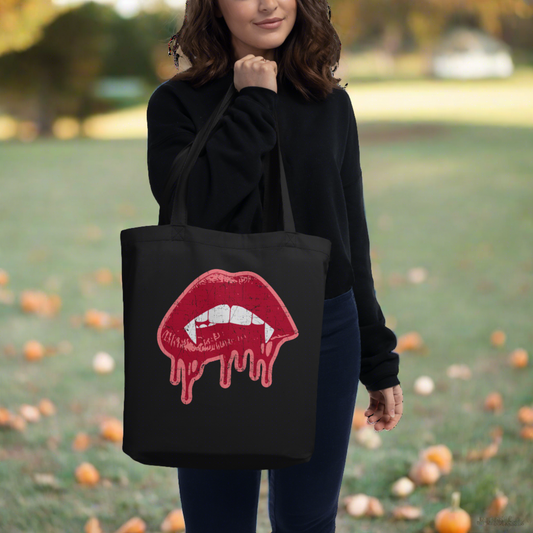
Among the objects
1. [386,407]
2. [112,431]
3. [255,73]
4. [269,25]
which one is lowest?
[112,431]

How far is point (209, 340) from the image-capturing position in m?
1.37

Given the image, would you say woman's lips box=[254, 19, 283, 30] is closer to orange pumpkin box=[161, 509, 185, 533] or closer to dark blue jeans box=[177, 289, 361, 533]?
dark blue jeans box=[177, 289, 361, 533]

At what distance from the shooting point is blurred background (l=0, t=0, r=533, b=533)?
2.90 metres

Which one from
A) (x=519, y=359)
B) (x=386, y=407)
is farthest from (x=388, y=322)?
(x=386, y=407)

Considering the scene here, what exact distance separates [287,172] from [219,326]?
0.45m

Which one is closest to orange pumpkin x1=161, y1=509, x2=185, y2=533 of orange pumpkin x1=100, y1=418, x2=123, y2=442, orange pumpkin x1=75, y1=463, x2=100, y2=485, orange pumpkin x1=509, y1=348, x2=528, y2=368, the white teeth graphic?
orange pumpkin x1=75, y1=463, x2=100, y2=485

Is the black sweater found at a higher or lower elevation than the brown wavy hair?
lower

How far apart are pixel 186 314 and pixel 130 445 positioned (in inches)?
11.9

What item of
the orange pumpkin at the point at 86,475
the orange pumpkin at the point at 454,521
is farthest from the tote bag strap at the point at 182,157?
the orange pumpkin at the point at 86,475

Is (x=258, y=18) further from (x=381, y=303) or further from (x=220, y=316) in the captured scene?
(x=381, y=303)

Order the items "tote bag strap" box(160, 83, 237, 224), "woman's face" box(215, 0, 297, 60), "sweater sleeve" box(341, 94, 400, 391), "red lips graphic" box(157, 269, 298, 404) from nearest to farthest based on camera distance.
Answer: "red lips graphic" box(157, 269, 298, 404)
"tote bag strap" box(160, 83, 237, 224)
"woman's face" box(215, 0, 297, 60)
"sweater sleeve" box(341, 94, 400, 391)

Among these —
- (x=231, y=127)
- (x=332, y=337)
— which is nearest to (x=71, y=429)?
(x=332, y=337)

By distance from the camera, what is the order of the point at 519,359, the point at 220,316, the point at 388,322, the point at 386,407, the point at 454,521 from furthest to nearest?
the point at 388,322, the point at 519,359, the point at 454,521, the point at 386,407, the point at 220,316

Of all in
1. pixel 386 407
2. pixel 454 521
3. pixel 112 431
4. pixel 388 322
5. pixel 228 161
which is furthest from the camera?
pixel 388 322
